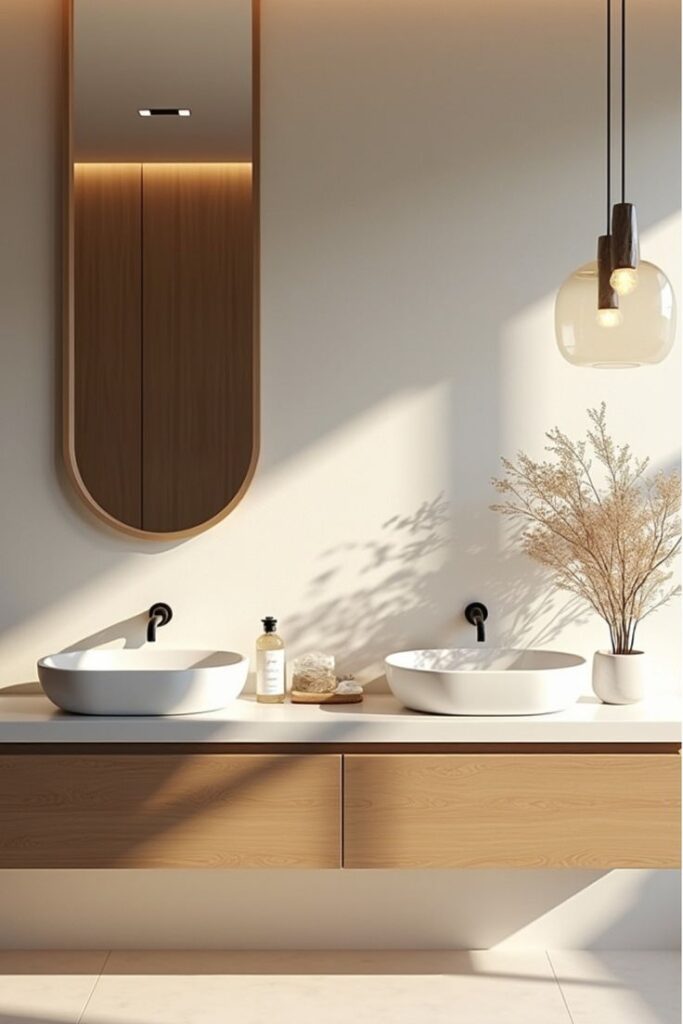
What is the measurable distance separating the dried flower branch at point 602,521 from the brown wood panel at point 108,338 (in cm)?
108

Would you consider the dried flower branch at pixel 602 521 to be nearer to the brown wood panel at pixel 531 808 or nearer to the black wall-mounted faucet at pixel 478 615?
the black wall-mounted faucet at pixel 478 615

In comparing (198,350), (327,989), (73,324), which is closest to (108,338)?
(73,324)

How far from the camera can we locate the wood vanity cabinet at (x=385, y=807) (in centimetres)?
291

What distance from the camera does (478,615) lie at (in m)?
3.38

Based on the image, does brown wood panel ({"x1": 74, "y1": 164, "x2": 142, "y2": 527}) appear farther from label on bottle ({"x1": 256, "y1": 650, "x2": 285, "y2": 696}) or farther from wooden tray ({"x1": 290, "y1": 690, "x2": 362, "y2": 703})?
wooden tray ({"x1": 290, "y1": 690, "x2": 362, "y2": 703})

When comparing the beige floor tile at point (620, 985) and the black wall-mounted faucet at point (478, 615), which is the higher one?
the black wall-mounted faucet at point (478, 615)

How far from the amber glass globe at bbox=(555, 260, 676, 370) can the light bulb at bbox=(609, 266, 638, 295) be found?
2 centimetres

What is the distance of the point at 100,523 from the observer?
3377 millimetres

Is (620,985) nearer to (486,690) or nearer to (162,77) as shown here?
(486,690)

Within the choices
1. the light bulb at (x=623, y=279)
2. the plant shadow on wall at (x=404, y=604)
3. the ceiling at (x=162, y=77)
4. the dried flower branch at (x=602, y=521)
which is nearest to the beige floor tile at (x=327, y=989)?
the plant shadow on wall at (x=404, y=604)

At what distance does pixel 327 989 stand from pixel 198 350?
70.4 inches

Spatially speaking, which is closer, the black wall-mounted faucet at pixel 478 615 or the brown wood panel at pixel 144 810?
the brown wood panel at pixel 144 810

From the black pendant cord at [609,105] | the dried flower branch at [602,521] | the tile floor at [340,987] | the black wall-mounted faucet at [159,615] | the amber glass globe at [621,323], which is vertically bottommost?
the tile floor at [340,987]

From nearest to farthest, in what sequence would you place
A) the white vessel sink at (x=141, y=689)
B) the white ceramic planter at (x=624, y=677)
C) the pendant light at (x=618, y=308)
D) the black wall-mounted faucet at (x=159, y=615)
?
the pendant light at (x=618, y=308)
the white vessel sink at (x=141, y=689)
the white ceramic planter at (x=624, y=677)
the black wall-mounted faucet at (x=159, y=615)
